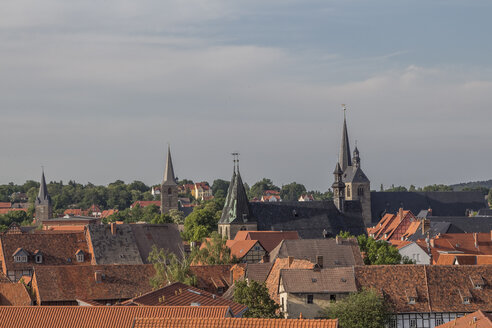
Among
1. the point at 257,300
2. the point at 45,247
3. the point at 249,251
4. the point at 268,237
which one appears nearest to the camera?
the point at 257,300

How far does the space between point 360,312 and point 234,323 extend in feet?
80.8

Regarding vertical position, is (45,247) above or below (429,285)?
above

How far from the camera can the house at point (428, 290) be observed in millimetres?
66688

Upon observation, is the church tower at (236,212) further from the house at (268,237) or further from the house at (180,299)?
the house at (180,299)

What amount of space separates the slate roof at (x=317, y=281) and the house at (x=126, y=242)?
32.3 m

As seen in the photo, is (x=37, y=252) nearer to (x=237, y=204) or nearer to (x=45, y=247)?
(x=45, y=247)

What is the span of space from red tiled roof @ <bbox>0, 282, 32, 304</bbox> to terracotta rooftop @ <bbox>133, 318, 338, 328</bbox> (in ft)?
103

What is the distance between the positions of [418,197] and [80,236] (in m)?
103

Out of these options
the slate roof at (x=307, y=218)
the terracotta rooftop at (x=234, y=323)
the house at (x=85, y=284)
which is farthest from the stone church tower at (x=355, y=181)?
the terracotta rooftop at (x=234, y=323)

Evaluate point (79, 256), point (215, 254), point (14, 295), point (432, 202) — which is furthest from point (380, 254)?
point (432, 202)

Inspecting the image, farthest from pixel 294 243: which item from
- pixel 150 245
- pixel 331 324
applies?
pixel 331 324

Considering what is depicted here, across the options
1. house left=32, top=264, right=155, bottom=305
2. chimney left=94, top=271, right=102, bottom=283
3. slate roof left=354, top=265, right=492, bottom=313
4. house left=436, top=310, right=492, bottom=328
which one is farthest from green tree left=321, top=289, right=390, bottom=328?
chimney left=94, top=271, right=102, bottom=283

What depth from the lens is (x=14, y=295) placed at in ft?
230

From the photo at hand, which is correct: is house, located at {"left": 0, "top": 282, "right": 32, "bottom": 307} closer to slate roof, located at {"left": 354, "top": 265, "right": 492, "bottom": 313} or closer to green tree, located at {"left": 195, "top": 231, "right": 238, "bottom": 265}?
slate roof, located at {"left": 354, "top": 265, "right": 492, "bottom": 313}
